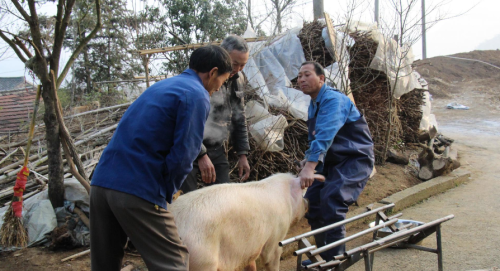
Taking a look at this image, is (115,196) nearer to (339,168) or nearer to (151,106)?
(151,106)

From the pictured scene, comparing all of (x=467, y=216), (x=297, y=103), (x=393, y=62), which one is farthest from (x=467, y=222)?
(x=393, y=62)

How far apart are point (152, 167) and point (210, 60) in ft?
2.29

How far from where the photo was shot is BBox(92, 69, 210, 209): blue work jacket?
1849 millimetres

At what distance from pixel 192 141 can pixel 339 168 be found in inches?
67.8

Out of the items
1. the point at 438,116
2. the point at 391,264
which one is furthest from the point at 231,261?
the point at 438,116

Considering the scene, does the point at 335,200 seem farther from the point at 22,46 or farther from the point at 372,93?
the point at 372,93

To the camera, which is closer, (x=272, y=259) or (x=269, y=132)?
(x=272, y=259)

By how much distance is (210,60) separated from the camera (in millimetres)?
2094

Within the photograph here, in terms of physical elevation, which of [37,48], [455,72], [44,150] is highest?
[455,72]

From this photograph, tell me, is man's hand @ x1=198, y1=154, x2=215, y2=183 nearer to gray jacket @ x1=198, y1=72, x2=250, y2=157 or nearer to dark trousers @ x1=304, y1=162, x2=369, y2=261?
gray jacket @ x1=198, y1=72, x2=250, y2=157

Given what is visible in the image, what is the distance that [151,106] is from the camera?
1.89 m

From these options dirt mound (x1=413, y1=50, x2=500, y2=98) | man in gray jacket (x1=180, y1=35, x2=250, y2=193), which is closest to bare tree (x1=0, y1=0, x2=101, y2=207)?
man in gray jacket (x1=180, y1=35, x2=250, y2=193)

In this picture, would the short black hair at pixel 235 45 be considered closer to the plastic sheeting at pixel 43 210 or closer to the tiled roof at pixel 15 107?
the plastic sheeting at pixel 43 210

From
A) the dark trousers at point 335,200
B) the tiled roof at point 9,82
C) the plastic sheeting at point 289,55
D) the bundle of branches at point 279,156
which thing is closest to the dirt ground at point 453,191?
the dark trousers at point 335,200
